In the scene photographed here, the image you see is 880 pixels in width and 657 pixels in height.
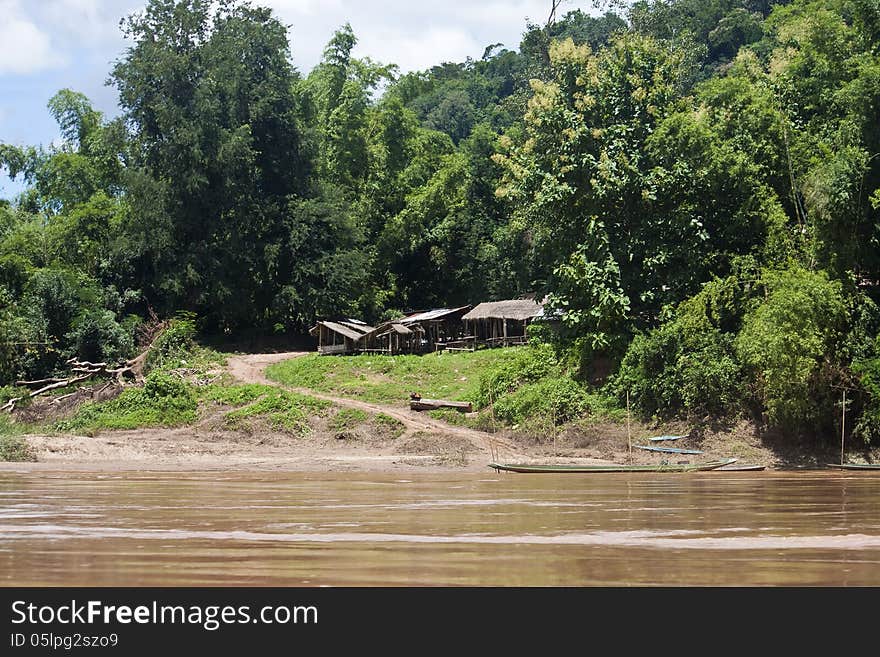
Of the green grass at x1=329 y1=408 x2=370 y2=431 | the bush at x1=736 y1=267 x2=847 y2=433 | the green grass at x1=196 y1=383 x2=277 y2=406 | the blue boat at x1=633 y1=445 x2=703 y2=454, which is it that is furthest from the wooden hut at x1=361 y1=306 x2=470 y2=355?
the bush at x1=736 y1=267 x2=847 y2=433

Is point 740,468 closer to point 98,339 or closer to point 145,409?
point 145,409

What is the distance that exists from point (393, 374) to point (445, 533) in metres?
21.5

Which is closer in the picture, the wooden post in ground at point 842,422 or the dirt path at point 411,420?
the wooden post in ground at point 842,422

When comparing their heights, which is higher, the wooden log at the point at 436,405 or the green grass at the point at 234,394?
the green grass at the point at 234,394

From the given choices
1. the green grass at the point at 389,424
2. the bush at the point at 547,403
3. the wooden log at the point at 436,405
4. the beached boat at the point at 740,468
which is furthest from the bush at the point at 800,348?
the green grass at the point at 389,424

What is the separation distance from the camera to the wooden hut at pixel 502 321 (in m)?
41.5

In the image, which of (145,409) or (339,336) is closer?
(145,409)

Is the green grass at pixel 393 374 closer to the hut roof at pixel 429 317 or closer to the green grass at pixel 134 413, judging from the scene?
the green grass at pixel 134 413

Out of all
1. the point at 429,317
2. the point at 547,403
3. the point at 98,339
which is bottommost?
the point at 547,403

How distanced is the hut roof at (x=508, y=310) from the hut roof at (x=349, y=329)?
181 inches

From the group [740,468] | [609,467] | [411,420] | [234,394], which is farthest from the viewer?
[234,394]

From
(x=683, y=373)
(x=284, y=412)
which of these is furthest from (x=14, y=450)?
(x=683, y=373)

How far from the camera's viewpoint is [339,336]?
41250 mm

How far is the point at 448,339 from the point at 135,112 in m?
16.4
